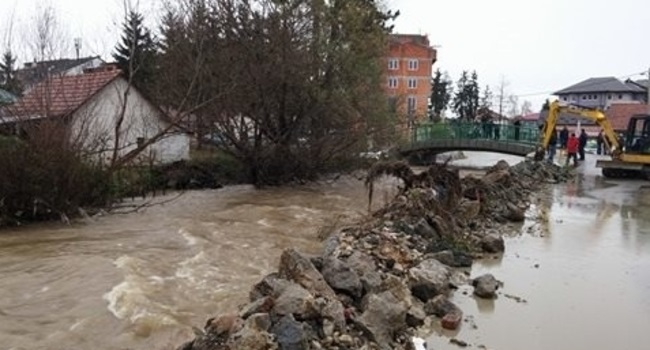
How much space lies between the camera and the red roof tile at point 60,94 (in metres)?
17.3

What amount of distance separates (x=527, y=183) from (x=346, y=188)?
7.26 m

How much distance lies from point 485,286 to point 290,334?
4368 mm

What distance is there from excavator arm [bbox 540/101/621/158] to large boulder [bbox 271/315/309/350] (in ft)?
83.6

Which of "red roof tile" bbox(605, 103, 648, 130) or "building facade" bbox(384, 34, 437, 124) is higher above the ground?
"building facade" bbox(384, 34, 437, 124)

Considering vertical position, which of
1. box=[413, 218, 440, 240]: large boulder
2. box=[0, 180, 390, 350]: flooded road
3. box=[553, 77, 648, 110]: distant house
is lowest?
box=[0, 180, 390, 350]: flooded road

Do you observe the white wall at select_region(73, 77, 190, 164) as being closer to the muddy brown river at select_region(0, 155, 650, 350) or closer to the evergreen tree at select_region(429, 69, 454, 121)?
the muddy brown river at select_region(0, 155, 650, 350)

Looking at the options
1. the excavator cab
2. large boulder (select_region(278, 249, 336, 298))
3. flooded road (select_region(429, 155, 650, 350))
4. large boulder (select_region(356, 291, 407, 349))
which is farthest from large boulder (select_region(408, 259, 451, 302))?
the excavator cab

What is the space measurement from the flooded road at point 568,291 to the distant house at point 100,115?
37.9ft

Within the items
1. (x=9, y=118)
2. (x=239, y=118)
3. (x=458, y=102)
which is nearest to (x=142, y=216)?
(x=9, y=118)

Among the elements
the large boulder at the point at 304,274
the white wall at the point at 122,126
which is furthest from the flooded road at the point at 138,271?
the white wall at the point at 122,126

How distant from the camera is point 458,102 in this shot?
88.0 meters

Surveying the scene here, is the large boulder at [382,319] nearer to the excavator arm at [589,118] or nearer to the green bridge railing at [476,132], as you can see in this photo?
the excavator arm at [589,118]

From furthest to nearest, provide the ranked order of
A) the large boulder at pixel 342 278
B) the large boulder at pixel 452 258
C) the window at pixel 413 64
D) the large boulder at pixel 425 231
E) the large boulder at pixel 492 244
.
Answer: the window at pixel 413 64, the large boulder at pixel 425 231, the large boulder at pixel 492 244, the large boulder at pixel 452 258, the large boulder at pixel 342 278

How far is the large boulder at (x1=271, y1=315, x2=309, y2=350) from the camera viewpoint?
6.02 metres
